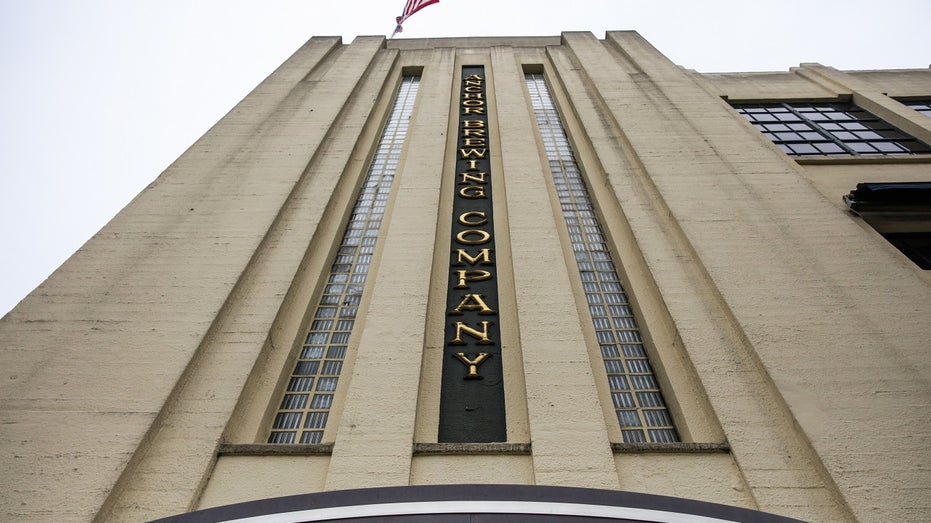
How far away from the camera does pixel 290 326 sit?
29.9 feet

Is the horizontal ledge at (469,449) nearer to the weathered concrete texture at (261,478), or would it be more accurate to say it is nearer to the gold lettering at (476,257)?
the weathered concrete texture at (261,478)

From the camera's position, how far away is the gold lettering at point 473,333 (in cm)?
888

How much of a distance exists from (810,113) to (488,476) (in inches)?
797

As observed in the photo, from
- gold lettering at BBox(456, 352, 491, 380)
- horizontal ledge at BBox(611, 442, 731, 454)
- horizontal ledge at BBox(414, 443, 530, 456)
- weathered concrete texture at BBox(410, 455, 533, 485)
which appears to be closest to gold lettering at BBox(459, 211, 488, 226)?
gold lettering at BBox(456, 352, 491, 380)

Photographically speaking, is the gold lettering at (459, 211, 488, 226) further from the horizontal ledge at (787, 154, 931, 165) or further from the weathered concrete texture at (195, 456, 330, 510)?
the horizontal ledge at (787, 154, 931, 165)

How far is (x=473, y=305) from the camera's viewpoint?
31.7 ft

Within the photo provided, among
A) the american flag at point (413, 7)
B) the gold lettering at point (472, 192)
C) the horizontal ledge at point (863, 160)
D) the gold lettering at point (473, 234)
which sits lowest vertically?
the gold lettering at point (473, 234)

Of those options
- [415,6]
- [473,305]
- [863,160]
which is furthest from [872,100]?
[415,6]

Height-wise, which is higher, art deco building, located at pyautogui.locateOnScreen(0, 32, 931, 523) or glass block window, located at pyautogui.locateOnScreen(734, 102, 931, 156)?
glass block window, located at pyautogui.locateOnScreen(734, 102, 931, 156)

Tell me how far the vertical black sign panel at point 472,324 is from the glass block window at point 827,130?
1066 cm

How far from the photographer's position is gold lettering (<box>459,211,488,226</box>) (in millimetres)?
12164

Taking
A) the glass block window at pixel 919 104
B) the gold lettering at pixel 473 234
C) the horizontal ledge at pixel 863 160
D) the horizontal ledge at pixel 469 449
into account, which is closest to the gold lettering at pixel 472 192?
the gold lettering at pixel 473 234

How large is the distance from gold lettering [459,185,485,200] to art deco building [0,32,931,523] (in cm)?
7

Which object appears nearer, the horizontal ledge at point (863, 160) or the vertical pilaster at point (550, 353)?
the vertical pilaster at point (550, 353)
